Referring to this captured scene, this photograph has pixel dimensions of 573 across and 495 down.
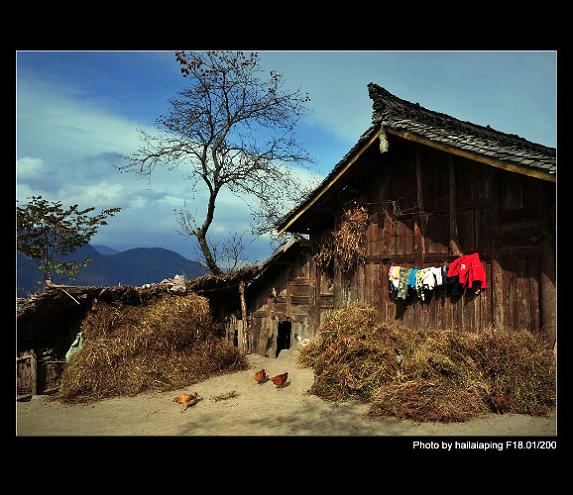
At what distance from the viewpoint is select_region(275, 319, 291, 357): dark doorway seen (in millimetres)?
13573

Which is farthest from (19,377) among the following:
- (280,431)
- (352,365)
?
(352,365)

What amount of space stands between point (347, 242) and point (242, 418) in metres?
5.29

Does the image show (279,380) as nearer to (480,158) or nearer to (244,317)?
(244,317)

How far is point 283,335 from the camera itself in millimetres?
14102

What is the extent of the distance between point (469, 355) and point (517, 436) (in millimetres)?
1938

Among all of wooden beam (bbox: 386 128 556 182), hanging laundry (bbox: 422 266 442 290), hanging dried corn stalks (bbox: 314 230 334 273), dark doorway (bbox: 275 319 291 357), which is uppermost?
wooden beam (bbox: 386 128 556 182)

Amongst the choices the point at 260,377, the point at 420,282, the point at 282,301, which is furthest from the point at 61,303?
the point at 420,282

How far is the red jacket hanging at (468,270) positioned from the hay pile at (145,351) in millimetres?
6312

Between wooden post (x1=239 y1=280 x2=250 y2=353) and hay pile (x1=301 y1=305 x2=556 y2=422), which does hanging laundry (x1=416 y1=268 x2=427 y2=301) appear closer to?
hay pile (x1=301 y1=305 x2=556 y2=422)

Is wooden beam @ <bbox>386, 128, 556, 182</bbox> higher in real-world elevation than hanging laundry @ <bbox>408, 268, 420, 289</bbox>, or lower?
higher

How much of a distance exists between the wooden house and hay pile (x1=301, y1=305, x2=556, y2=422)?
660 millimetres

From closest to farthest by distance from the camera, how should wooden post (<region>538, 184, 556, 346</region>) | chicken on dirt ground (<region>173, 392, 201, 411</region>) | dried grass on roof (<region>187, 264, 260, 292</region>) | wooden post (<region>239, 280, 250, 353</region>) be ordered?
wooden post (<region>538, 184, 556, 346</region>) < chicken on dirt ground (<region>173, 392, 201, 411</region>) < dried grass on roof (<region>187, 264, 260, 292</region>) < wooden post (<region>239, 280, 250, 353</region>)

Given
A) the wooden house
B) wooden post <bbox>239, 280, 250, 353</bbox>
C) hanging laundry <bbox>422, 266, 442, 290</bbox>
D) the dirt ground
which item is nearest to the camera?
the dirt ground

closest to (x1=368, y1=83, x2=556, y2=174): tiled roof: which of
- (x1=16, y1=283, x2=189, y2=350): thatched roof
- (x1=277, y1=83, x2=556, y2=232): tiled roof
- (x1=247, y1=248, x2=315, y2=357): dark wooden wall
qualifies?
(x1=277, y1=83, x2=556, y2=232): tiled roof
